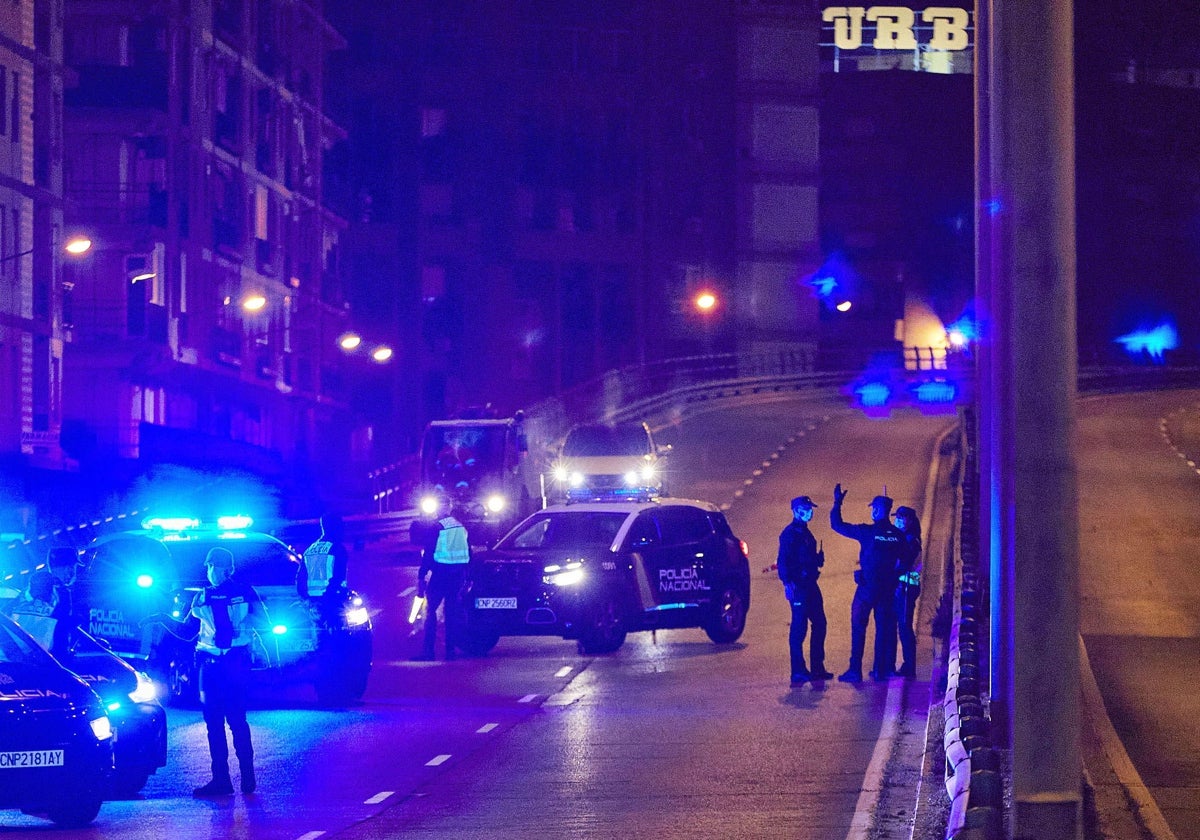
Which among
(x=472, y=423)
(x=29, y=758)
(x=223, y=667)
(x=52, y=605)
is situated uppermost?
(x=472, y=423)

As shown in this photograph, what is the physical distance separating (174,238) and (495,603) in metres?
37.4

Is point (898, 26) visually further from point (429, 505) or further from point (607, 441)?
point (429, 505)

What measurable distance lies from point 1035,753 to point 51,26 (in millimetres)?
48916

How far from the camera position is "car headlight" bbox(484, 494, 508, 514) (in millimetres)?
41406

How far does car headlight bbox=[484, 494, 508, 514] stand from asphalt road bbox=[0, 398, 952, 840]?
1247cm

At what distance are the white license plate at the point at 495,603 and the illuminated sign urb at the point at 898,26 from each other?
84783 millimetres

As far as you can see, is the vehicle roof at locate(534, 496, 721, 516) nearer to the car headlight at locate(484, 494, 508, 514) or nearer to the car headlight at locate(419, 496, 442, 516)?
the car headlight at locate(484, 494, 508, 514)

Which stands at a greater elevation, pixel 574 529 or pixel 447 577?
pixel 574 529

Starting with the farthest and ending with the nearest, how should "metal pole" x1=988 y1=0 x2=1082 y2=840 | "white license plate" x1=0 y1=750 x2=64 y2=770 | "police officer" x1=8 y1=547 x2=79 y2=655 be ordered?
"police officer" x1=8 y1=547 x2=79 y2=655 → "white license plate" x1=0 y1=750 x2=64 y2=770 → "metal pole" x1=988 y1=0 x2=1082 y2=840

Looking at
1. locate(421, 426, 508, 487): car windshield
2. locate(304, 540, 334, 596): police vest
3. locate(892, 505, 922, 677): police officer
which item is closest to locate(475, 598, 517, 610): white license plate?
locate(892, 505, 922, 677): police officer

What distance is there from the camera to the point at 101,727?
13180mm

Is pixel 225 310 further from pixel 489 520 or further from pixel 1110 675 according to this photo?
pixel 1110 675

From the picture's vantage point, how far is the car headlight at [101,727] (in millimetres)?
13086

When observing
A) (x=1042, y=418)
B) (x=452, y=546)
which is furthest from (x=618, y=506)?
(x=1042, y=418)
